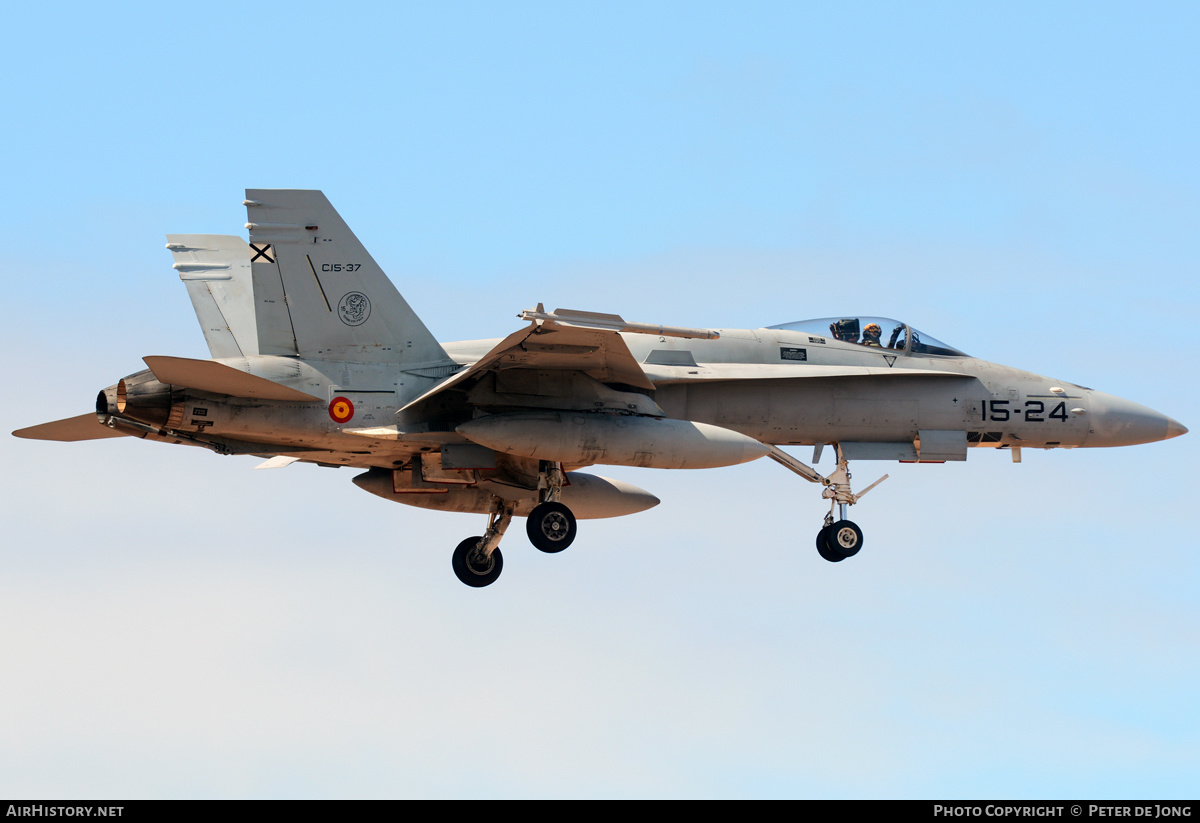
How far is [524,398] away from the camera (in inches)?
788

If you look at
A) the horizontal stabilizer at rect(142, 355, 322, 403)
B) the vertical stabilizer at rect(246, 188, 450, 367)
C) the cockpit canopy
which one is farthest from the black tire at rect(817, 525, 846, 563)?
the horizontal stabilizer at rect(142, 355, 322, 403)

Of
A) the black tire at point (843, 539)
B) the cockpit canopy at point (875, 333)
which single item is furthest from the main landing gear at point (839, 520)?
the cockpit canopy at point (875, 333)

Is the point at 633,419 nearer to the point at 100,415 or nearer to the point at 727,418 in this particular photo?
the point at 727,418

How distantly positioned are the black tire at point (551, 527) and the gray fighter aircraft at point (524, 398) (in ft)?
0.09

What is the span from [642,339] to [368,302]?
382 cm

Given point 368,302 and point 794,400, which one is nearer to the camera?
point 368,302

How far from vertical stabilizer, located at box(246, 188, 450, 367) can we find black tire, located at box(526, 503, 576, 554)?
8.04 feet

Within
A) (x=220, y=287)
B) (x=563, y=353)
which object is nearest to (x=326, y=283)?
(x=563, y=353)

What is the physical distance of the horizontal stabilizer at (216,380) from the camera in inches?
703

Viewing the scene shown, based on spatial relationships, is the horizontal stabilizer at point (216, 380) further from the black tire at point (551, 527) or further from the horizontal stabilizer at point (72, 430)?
the black tire at point (551, 527)

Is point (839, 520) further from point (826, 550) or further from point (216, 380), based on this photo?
point (216, 380)

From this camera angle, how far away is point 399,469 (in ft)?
72.6
